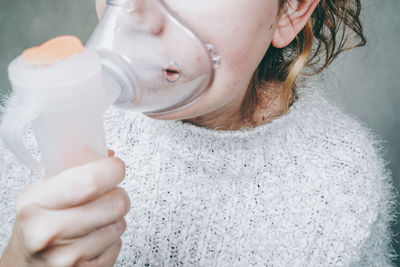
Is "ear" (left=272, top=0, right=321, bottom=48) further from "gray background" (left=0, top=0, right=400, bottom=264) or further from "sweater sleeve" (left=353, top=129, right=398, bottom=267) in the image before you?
"gray background" (left=0, top=0, right=400, bottom=264)

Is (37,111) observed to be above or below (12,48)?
above

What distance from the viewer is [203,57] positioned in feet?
1.66

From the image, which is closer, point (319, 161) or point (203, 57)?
point (203, 57)

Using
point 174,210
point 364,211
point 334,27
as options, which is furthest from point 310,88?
point 174,210

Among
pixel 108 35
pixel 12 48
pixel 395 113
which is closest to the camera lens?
pixel 108 35

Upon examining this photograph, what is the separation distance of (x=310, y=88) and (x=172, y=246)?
1.27 feet

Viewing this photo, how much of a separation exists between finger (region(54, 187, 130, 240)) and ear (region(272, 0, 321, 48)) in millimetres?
365

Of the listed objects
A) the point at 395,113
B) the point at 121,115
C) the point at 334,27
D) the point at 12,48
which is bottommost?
the point at 12,48

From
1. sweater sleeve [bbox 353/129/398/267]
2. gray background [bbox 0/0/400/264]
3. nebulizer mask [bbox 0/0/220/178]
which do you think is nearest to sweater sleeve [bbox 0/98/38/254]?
nebulizer mask [bbox 0/0/220/178]

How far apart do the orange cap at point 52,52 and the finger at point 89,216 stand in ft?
0.44

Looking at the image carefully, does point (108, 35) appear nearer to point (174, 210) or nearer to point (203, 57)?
point (203, 57)

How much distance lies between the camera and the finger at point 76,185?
361 mm

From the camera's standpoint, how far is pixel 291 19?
0.63m

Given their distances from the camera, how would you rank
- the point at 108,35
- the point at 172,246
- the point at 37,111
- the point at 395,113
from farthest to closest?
the point at 395,113, the point at 172,246, the point at 108,35, the point at 37,111
